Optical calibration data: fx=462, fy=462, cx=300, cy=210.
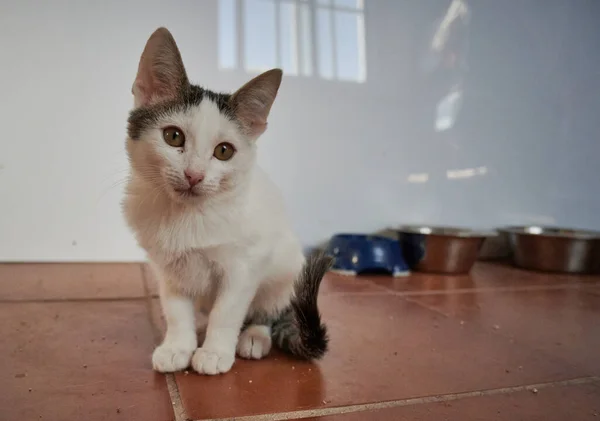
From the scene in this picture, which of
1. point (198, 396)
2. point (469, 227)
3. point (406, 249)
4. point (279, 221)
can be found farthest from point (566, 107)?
point (198, 396)

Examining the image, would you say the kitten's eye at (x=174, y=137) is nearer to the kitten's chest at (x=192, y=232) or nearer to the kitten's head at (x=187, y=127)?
the kitten's head at (x=187, y=127)

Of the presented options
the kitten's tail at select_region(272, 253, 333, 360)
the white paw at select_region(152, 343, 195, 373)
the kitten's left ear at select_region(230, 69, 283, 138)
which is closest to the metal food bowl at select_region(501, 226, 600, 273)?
the kitten's tail at select_region(272, 253, 333, 360)

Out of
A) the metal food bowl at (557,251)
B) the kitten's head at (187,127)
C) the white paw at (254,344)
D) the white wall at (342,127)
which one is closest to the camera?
the kitten's head at (187,127)

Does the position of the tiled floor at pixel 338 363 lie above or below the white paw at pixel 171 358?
below

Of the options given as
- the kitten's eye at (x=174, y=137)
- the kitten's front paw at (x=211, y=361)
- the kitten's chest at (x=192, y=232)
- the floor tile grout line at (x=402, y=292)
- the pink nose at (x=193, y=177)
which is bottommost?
the floor tile grout line at (x=402, y=292)

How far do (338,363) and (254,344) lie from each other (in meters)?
0.18

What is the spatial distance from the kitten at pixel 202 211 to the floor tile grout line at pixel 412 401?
0.18 metres

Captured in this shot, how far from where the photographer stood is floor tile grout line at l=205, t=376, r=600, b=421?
28.1 inches

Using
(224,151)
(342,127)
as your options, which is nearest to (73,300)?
(224,151)

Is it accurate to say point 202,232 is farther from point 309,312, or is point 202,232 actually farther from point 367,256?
point 367,256

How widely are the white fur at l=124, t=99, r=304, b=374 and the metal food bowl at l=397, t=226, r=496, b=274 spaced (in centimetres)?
119

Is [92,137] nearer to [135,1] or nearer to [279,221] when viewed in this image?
[135,1]

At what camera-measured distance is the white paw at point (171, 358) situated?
860 mm

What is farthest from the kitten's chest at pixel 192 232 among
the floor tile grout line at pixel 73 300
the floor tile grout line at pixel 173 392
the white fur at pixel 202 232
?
the floor tile grout line at pixel 73 300
